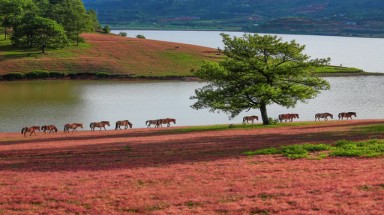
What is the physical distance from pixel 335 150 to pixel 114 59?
97.4 m

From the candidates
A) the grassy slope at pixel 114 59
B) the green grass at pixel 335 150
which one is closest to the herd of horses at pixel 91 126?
the green grass at pixel 335 150

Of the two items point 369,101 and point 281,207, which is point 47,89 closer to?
point 369,101

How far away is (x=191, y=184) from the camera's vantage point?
1744cm

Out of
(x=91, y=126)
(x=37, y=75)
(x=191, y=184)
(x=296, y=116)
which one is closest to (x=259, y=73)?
(x=296, y=116)

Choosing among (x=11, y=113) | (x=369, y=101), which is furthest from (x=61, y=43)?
(x=369, y=101)

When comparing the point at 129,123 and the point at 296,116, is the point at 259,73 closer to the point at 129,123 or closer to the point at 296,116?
the point at 296,116

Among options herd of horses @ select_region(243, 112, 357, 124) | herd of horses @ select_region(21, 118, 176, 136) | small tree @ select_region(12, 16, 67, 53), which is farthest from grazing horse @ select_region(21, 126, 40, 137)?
small tree @ select_region(12, 16, 67, 53)

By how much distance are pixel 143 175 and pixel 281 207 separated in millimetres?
7755

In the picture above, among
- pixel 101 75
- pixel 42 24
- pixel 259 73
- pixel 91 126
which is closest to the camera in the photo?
pixel 259 73

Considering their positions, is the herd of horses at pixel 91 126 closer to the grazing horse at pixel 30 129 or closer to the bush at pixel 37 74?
the grazing horse at pixel 30 129

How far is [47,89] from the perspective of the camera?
3381 inches

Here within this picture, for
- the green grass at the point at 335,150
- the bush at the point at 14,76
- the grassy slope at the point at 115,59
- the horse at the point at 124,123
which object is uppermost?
the grassy slope at the point at 115,59

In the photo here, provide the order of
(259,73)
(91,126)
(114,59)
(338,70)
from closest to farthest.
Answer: (259,73), (91,126), (338,70), (114,59)

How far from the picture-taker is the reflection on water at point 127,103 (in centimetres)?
5909
